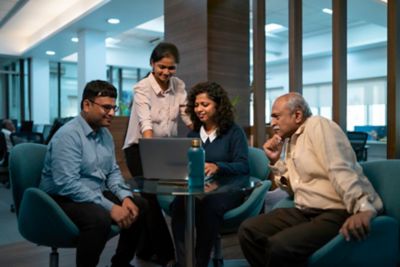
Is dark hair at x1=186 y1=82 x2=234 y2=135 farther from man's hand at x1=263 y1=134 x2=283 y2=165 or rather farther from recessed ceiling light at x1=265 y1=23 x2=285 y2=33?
recessed ceiling light at x1=265 y1=23 x2=285 y2=33

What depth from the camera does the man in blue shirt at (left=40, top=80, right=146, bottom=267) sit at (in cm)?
183

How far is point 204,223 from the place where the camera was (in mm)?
2043

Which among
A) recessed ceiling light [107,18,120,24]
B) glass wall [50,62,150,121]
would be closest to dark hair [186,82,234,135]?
recessed ceiling light [107,18,120,24]

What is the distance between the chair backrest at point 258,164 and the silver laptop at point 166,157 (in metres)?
0.73

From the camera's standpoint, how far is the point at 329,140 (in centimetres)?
166

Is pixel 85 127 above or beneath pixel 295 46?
beneath

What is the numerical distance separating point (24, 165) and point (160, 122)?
0.88 m

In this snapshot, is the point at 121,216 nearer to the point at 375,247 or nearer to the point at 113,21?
the point at 375,247

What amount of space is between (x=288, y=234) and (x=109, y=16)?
18.6 ft

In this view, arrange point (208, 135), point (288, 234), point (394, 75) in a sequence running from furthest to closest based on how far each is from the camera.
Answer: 1. point (394, 75)
2. point (208, 135)
3. point (288, 234)

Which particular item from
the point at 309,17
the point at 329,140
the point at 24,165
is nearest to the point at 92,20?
the point at 309,17

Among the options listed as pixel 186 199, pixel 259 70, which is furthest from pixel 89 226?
pixel 259 70

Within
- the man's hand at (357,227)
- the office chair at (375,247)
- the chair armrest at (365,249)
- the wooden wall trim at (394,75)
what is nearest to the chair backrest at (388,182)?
the office chair at (375,247)

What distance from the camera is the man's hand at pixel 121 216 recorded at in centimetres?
189
